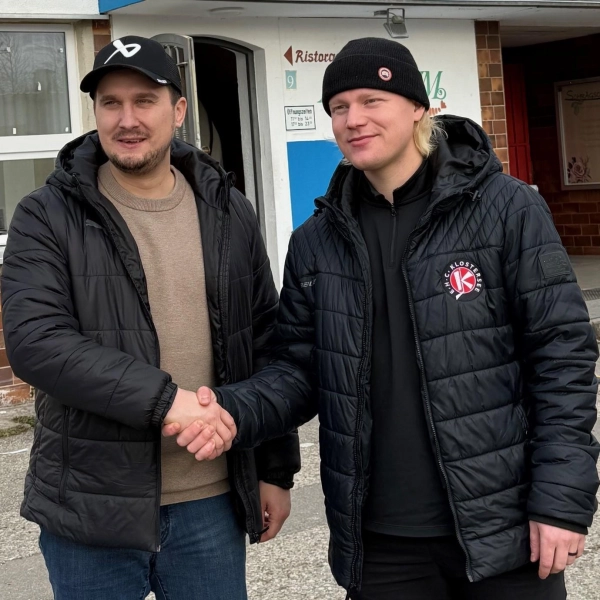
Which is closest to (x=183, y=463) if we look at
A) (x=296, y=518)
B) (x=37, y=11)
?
(x=296, y=518)

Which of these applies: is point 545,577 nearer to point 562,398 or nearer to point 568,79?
point 562,398

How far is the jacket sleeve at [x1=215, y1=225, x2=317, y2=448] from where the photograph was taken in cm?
278

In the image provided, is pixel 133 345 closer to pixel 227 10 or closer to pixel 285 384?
pixel 285 384

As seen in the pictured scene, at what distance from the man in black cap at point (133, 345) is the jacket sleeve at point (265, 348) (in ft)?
0.04

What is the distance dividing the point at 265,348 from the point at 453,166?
0.81 metres

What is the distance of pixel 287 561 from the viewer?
466 cm

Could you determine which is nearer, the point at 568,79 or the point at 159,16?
the point at 159,16

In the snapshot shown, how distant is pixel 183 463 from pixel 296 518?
8.46 feet

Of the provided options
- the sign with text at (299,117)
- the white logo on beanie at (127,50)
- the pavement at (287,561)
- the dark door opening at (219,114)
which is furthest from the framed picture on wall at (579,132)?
the white logo on beanie at (127,50)

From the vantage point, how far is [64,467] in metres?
2.60

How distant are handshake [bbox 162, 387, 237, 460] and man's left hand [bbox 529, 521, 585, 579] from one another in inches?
31.8

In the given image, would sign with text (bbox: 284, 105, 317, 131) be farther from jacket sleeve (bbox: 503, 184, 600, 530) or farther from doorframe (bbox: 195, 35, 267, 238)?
jacket sleeve (bbox: 503, 184, 600, 530)

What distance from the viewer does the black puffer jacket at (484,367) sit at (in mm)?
2477

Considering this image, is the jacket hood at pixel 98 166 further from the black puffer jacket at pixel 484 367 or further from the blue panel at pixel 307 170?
the blue panel at pixel 307 170
